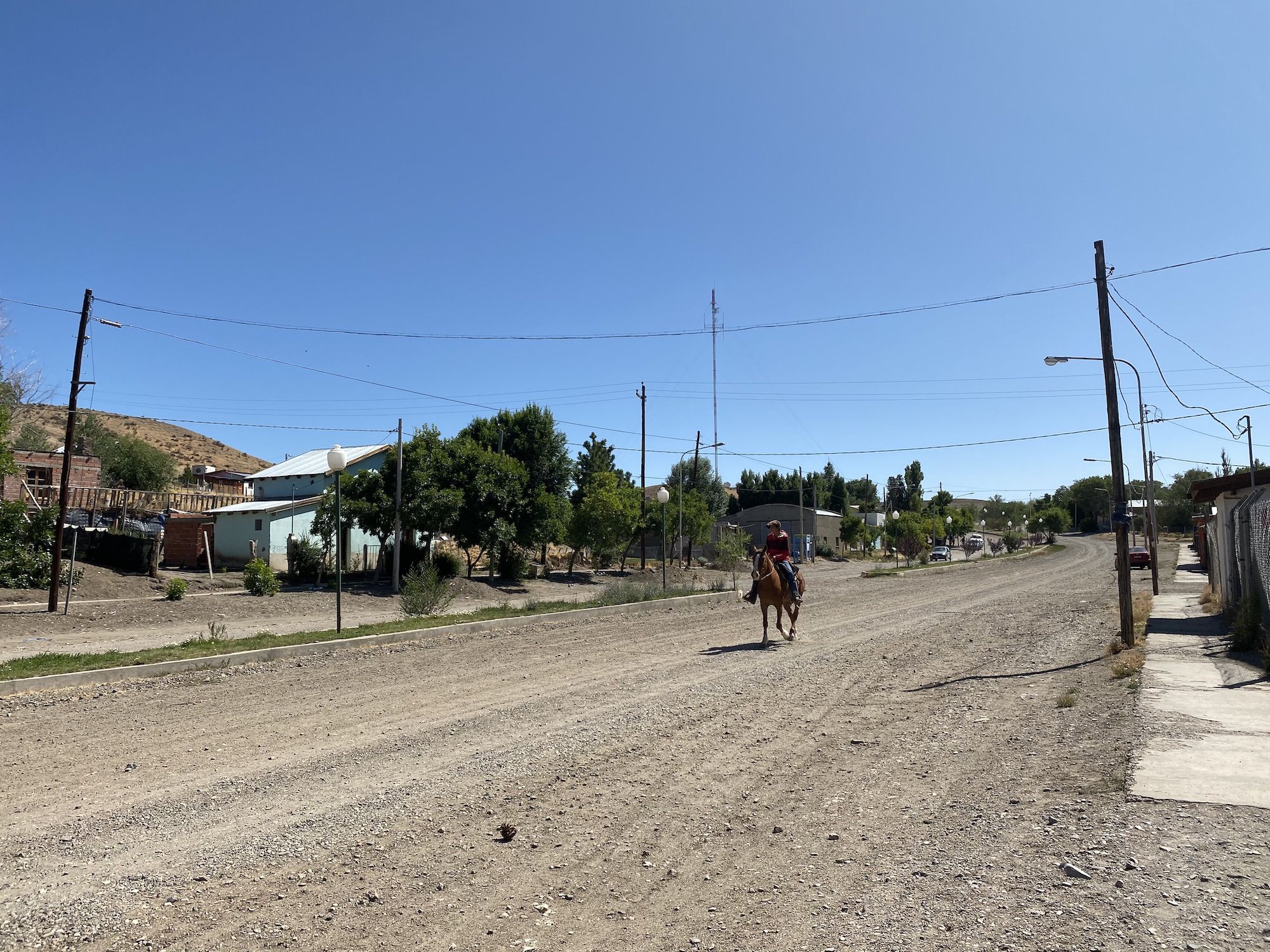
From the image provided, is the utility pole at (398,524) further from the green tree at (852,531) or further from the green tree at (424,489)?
the green tree at (852,531)

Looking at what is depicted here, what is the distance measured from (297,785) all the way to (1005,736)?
6.14 m

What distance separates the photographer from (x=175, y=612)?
22.8 m

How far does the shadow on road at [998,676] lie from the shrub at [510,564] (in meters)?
27.2

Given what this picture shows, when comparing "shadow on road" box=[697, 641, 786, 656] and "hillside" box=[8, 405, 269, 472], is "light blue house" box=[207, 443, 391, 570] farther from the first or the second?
"hillside" box=[8, 405, 269, 472]

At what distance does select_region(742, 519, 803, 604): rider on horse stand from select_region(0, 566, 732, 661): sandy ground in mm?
9794

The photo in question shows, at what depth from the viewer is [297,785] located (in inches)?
262

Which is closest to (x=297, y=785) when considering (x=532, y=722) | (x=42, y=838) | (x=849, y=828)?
(x=42, y=838)

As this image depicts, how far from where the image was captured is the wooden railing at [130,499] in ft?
132

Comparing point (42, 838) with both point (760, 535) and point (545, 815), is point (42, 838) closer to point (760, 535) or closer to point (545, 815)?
point (545, 815)

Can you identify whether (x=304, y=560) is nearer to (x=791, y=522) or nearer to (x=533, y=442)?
(x=533, y=442)

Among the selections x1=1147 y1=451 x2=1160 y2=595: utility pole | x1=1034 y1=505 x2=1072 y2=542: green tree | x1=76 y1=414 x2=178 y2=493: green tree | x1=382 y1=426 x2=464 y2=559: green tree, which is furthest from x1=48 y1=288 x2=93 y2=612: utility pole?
x1=1034 y1=505 x2=1072 y2=542: green tree

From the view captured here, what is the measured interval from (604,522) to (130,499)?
23951 mm

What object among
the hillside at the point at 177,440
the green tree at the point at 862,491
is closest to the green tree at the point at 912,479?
the green tree at the point at 862,491

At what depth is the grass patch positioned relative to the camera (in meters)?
12.6
